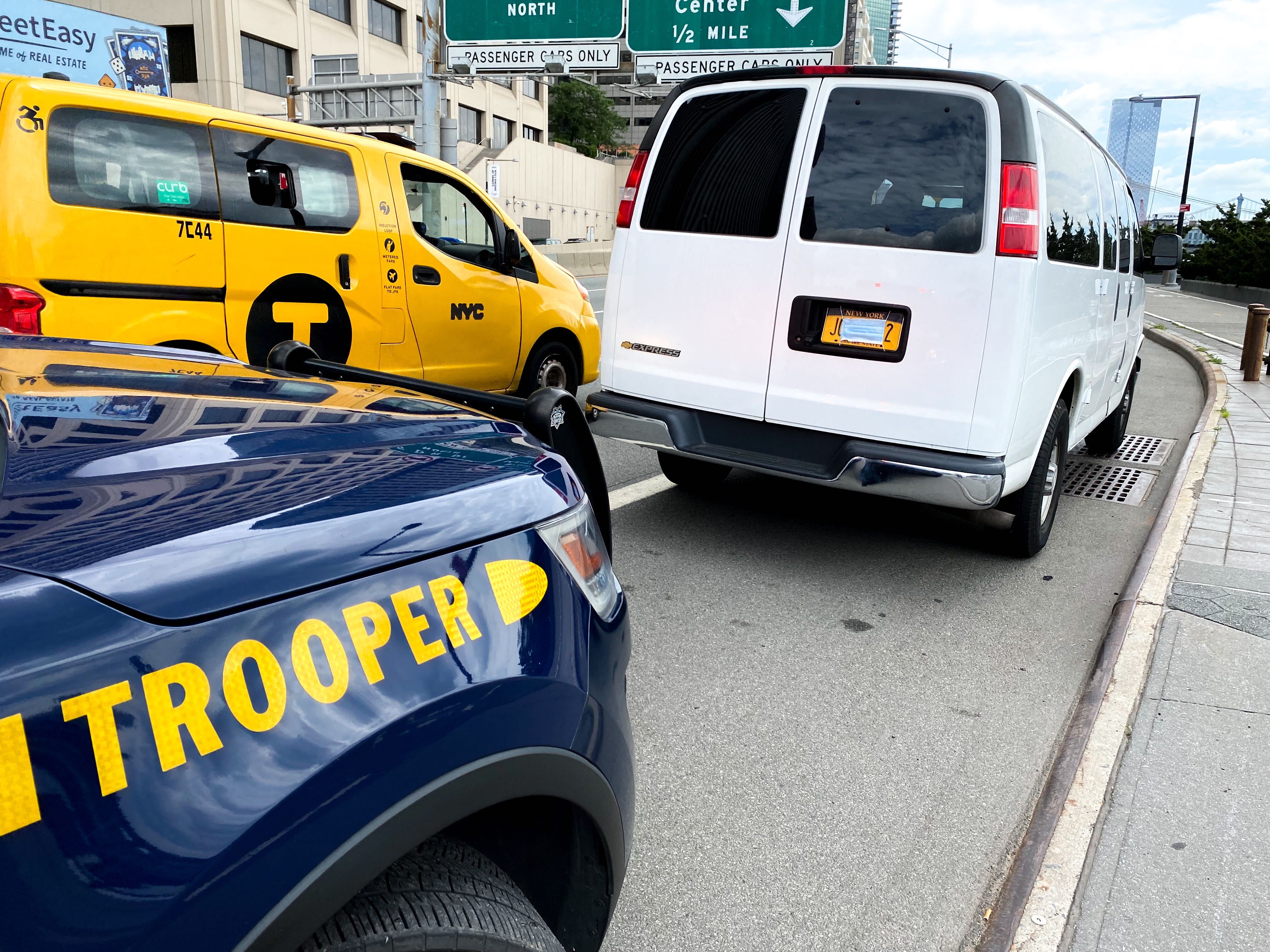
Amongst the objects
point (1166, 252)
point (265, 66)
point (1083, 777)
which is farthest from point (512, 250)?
point (265, 66)

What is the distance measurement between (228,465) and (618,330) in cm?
372

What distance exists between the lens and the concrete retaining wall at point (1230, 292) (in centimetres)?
2624

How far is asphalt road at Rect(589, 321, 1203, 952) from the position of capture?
8.27 ft

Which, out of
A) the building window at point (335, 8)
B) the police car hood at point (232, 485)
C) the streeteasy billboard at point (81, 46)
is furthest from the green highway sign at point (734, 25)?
the building window at point (335, 8)

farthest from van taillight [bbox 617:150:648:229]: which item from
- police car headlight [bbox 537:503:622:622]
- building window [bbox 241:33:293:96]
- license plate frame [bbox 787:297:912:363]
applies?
building window [bbox 241:33:293:96]

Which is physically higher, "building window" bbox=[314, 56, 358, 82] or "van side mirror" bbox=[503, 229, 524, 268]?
"building window" bbox=[314, 56, 358, 82]

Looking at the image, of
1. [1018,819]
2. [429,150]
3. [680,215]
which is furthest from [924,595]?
[429,150]

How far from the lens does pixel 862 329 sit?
173 inches

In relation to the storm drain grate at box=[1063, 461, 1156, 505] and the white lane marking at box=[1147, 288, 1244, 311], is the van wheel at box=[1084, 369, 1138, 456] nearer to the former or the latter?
the storm drain grate at box=[1063, 461, 1156, 505]

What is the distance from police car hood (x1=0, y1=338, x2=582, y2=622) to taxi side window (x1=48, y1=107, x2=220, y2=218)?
3278 mm

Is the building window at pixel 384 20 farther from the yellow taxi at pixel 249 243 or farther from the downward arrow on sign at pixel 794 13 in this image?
the yellow taxi at pixel 249 243

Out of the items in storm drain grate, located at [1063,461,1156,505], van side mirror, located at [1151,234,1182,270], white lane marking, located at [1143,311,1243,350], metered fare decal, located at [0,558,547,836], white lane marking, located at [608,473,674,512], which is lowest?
storm drain grate, located at [1063,461,1156,505]

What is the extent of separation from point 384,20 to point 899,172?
47045 mm

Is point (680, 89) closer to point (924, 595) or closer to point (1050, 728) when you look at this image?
point (924, 595)
